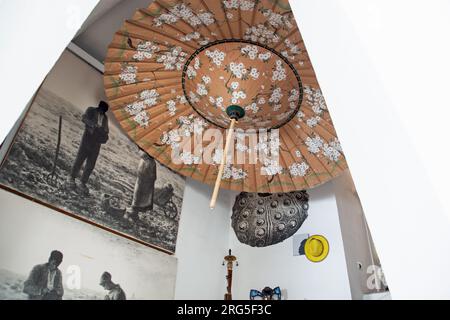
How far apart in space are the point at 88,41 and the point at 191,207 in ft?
4.88

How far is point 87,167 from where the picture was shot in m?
2.21

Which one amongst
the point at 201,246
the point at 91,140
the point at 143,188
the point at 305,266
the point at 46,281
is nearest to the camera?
the point at 46,281

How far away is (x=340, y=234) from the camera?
108 inches

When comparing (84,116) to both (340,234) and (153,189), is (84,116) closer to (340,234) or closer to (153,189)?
(153,189)

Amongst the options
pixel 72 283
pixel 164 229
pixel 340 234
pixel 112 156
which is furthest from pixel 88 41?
pixel 340 234

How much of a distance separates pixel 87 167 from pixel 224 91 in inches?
38.1

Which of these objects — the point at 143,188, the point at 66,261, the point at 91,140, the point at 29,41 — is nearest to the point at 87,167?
the point at 91,140

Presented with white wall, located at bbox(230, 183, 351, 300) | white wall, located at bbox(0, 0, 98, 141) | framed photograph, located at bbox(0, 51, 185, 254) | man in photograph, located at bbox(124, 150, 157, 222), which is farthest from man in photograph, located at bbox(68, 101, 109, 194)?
white wall, located at bbox(230, 183, 351, 300)

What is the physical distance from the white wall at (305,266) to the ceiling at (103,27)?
1925 millimetres

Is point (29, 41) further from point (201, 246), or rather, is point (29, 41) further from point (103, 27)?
point (201, 246)

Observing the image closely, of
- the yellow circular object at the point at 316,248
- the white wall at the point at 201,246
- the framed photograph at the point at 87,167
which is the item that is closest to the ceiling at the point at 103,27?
the framed photograph at the point at 87,167

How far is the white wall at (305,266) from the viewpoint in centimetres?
257

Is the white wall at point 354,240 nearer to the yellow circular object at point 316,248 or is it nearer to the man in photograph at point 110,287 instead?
the yellow circular object at point 316,248

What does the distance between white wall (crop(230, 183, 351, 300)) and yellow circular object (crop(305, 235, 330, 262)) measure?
31 mm
